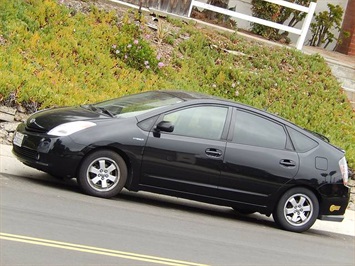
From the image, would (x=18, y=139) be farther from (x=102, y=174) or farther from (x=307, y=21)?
(x=307, y=21)

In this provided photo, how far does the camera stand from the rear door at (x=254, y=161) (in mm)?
10945

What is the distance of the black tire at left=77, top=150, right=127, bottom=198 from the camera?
10312mm

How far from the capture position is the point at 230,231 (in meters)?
10.5

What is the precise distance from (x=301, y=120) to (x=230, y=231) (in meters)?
6.39

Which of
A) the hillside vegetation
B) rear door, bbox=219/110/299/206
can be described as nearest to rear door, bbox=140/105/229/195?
rear door, bbox=219/110/299/206

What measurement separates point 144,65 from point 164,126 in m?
5.60

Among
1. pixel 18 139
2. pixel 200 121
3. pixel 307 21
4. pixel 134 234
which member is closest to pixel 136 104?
Answer: pixel 200 121

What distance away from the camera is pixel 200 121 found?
36.0ft

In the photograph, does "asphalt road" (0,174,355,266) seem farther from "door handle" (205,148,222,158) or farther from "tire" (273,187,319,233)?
"door handle" (205,148,222,158)

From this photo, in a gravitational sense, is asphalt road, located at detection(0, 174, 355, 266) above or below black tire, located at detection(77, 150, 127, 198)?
below

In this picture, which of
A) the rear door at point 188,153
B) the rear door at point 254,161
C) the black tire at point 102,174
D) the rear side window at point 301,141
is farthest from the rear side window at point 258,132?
the black tire at point 102,174

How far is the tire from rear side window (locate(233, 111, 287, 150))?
0.69 meters

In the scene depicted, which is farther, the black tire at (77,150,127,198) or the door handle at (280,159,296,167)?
the door handle at (280,159,296,167)

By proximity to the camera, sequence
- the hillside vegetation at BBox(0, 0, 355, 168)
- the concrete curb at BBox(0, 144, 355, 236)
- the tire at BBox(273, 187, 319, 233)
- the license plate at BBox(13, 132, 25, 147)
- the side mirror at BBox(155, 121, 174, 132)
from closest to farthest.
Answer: the license plate at BBox(13, 132, 25, 147)
the side mirror at BBox(155, 121, 174, 132)
the concrete curb at BBox(0, 144, 355, 236)
the tire at BBox(273, 187, 319, 233)
the hillside vegetation at BBox(0, 0, 355, 168)
